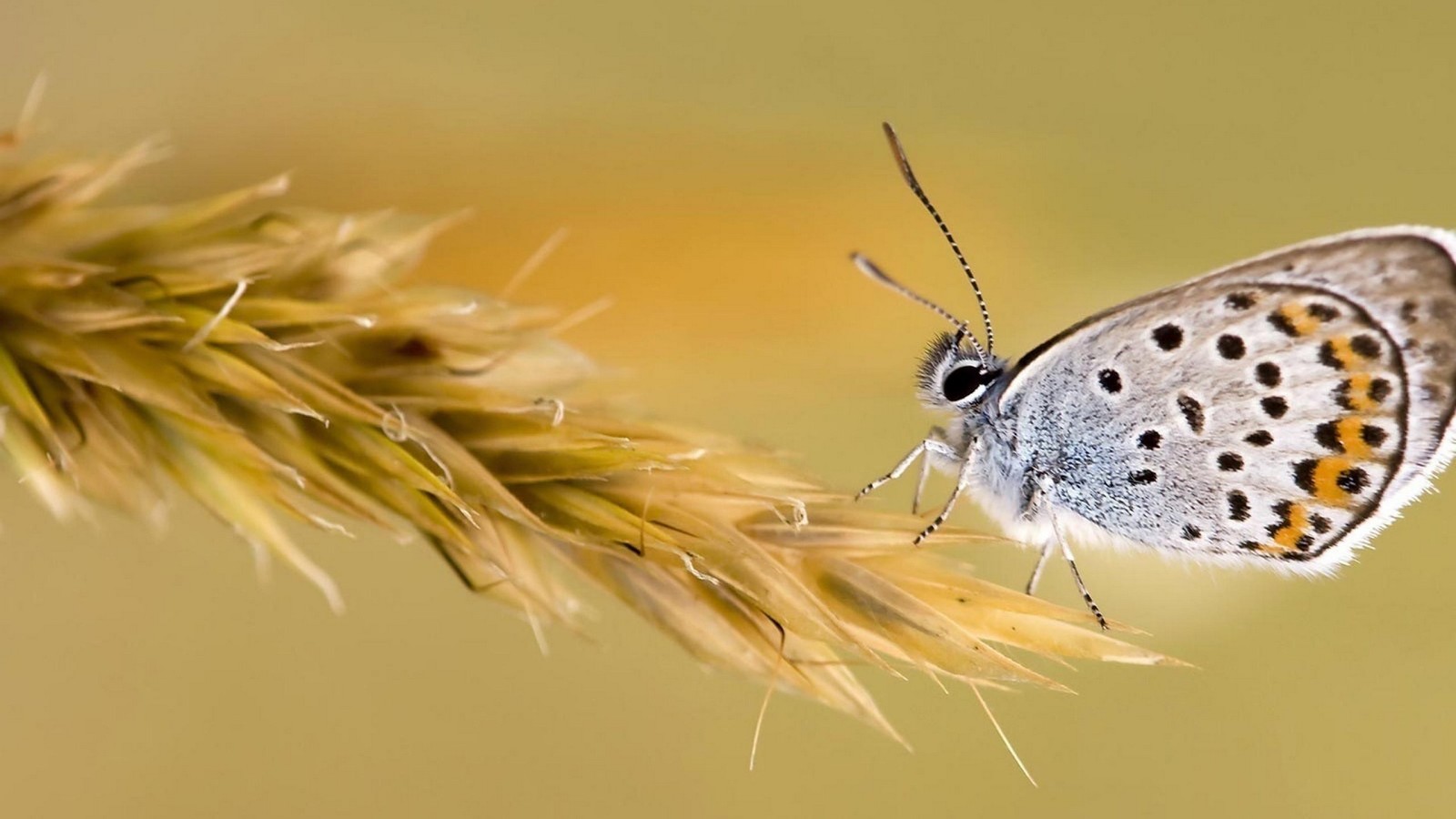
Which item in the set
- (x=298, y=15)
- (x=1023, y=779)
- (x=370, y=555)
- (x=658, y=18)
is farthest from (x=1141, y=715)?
(x=298, y=15)

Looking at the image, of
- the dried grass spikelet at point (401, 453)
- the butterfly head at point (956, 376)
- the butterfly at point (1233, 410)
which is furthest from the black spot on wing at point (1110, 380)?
the dried grass spikelet at point (401, 453)

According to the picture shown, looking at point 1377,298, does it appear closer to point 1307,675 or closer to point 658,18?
point 1307,675

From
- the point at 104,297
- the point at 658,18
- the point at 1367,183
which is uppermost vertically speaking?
the point at 1367,183

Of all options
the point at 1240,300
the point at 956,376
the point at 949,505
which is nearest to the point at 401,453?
the point at 949,505

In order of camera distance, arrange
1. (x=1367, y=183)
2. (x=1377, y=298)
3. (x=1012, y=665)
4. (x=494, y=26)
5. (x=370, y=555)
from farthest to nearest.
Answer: (x=1367, y=183)
(x=494, y=26)
(x=370, y=555)
(x=1377, y=298)
(x=1012, y=665)

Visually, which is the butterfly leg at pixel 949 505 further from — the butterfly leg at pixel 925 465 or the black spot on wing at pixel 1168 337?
the black spot on wing at pixel 1168 337

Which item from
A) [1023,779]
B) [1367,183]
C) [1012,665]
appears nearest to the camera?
[1012,665]

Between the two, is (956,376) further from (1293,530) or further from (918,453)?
(1293,530)

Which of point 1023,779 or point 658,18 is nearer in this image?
point 1023,779
